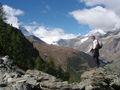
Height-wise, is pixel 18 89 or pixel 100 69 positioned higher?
pixel 100 69

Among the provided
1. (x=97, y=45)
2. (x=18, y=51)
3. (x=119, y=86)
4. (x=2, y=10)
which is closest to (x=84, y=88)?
(x=119, y=86)

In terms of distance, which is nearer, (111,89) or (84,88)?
(84,88)

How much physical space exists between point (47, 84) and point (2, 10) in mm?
103098

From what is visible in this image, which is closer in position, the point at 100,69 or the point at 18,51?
the point at 100,69

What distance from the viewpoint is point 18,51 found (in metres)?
118

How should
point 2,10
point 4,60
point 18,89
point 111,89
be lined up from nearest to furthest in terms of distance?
point 18,89, point 111,89, point 4,60, point 2,10

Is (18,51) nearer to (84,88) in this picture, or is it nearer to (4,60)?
(4,60)

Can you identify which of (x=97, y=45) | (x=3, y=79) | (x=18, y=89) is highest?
(x=97, y=45)

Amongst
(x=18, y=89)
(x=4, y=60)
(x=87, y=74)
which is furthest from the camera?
(x=4, y=60)

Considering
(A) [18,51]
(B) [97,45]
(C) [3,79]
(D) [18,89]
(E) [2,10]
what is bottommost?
(D) [18,89]

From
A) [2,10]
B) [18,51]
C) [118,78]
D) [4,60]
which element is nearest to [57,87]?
[118,78]

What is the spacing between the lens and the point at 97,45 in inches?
1314

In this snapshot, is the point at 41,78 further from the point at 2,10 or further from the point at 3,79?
the point at 2,10

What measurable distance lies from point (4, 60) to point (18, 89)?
1850cm
